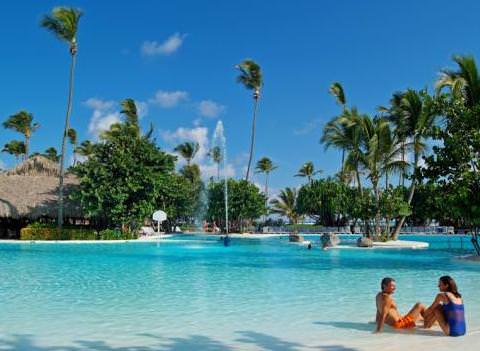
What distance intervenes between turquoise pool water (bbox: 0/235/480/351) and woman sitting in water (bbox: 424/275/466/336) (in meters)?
0.66

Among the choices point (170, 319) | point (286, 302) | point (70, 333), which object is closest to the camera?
point (70, 333)

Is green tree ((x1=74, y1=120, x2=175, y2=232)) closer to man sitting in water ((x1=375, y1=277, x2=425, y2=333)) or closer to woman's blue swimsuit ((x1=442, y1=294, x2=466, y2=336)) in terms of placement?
man sitting in water ((x1=375, y1=277, x2=425, y2=333))

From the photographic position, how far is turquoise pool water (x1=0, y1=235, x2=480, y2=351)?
590 centimetres

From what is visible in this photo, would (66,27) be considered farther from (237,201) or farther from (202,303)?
(202,303)

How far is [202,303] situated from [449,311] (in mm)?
4202

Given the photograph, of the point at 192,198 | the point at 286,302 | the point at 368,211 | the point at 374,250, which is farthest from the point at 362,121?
the point at 192,198

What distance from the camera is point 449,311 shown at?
5711 millimetres

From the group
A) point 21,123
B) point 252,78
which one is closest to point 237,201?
point 252,78

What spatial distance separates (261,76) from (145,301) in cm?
3827

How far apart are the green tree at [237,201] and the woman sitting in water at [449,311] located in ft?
124

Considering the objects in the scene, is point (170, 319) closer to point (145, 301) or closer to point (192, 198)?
point (145, 301)

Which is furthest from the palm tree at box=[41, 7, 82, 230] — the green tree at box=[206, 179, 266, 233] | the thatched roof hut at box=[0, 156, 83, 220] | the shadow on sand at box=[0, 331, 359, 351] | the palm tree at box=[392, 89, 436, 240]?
the shadow on sand at box=[0, 331, 359, 351]

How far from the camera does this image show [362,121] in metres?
26.1

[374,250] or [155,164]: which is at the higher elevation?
[155,164]
